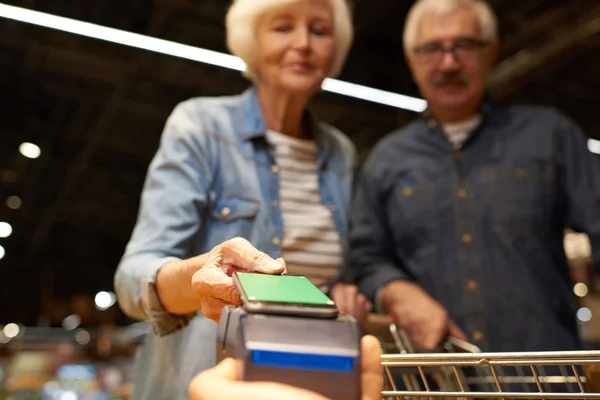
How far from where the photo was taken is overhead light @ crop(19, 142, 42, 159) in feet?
14.5

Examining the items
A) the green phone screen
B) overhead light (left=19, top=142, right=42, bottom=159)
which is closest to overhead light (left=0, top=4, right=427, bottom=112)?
overhead light (left=19, top=142, right=42, bottom=159)

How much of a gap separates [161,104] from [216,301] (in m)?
4.13

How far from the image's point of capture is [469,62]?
169 centimetres

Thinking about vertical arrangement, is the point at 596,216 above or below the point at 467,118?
below

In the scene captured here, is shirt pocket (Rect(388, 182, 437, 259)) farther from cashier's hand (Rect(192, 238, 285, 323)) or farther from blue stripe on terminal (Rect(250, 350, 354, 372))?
blue stripe on terminal (Rect(250, 350, 354, 372))

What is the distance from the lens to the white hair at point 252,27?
140 centimetres

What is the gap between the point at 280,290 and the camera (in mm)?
535

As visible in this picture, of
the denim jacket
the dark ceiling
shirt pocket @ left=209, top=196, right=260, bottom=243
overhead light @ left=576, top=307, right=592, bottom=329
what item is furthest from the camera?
overhead light @ left=576, top=307, right=592, bottom=329

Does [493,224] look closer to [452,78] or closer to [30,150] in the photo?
[452,78]

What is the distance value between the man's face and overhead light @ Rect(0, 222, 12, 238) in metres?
3.84

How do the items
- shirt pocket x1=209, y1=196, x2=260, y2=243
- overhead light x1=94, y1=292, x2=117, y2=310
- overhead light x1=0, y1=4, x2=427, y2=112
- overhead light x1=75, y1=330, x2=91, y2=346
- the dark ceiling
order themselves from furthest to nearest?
overhead light x1=94, y1=292, x2=117, y2=310 → overhead light x1=75, y1=330, x2=91, y2=346 → the dark ceiling → overhead light x1=0, y1=4, x2=427, y2=112 → shirt pocket x1=209, y1=196, x2=260, y2=243

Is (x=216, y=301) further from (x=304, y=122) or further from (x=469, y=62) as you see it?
(x=469, y=62)

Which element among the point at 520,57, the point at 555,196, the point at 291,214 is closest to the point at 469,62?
the point at 555,196

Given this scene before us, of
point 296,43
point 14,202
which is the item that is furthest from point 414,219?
point 14,202
